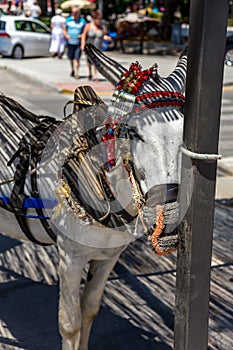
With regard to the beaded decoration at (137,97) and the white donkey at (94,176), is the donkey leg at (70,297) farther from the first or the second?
the beaded decoration at (137,97)

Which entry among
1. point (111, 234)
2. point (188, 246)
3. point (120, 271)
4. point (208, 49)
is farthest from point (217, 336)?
point (208, 49)

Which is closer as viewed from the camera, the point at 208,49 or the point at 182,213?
the point at 208,49

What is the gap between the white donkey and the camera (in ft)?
9.87

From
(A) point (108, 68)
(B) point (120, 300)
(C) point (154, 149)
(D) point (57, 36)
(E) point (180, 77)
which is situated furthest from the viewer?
(D) point (57, 36)

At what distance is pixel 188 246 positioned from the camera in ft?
9.46

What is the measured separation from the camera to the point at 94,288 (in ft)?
13.9

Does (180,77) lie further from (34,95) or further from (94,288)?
(34,95)

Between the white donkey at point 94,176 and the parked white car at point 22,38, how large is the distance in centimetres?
1790

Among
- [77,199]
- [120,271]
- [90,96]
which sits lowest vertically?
[120,271]

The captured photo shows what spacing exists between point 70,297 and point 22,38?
19.2 meters

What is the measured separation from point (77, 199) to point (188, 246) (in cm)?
91

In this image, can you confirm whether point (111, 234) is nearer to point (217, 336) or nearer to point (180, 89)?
point (180, 89)

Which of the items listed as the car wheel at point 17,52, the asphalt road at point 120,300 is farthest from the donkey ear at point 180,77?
the car wheel at point 17,52

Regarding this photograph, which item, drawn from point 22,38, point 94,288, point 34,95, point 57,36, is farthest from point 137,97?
point 22,38
